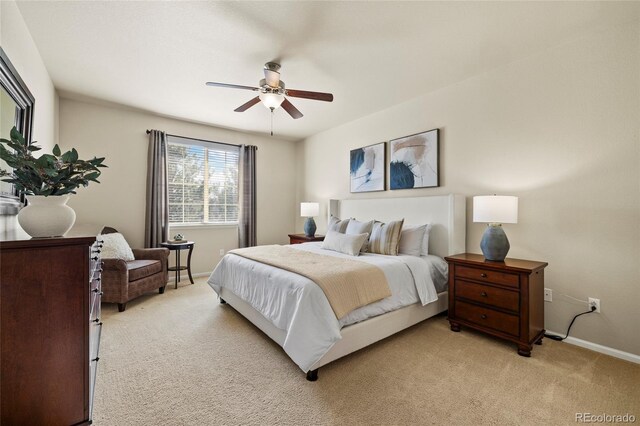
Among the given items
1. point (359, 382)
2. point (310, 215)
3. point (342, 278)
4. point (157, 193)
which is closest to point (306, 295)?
point (342, 278)

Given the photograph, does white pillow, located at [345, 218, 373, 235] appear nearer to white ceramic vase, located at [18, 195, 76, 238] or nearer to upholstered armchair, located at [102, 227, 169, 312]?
upholstered armchair, located at [102, 227, 169, 312]

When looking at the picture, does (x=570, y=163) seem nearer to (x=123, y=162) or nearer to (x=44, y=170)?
(x=44, y=170)

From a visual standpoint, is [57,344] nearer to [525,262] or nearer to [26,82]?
[26,82]

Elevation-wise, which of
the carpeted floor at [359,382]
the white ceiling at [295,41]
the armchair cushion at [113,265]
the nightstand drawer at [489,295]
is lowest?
the carpeted floor at [359,382]

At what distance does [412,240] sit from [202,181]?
3.76m

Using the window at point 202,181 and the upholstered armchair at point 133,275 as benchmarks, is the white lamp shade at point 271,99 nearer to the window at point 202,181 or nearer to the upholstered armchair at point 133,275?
the upholstered armchair at point 133,275

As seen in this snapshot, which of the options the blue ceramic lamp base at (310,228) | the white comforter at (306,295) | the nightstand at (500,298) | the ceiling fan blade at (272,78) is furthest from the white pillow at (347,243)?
the ceiling fan blade at (272,78)

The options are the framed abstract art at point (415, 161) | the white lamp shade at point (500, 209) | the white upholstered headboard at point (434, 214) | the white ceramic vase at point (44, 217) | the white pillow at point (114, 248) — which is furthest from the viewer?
the framed abstract art at point (415, 161)

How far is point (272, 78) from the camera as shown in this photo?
267cm

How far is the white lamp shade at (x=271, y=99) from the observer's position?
8.92ft

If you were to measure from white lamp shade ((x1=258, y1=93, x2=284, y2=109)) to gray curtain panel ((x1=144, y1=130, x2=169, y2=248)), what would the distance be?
2553 millimetres

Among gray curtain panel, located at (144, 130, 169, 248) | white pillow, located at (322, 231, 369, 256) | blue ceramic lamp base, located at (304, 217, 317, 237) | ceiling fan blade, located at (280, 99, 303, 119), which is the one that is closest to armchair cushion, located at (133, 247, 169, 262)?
gray curtain panel, located at (144, 130, 169, 248)

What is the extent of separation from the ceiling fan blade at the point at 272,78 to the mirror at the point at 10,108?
178cm

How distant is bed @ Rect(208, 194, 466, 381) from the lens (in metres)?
1.97
